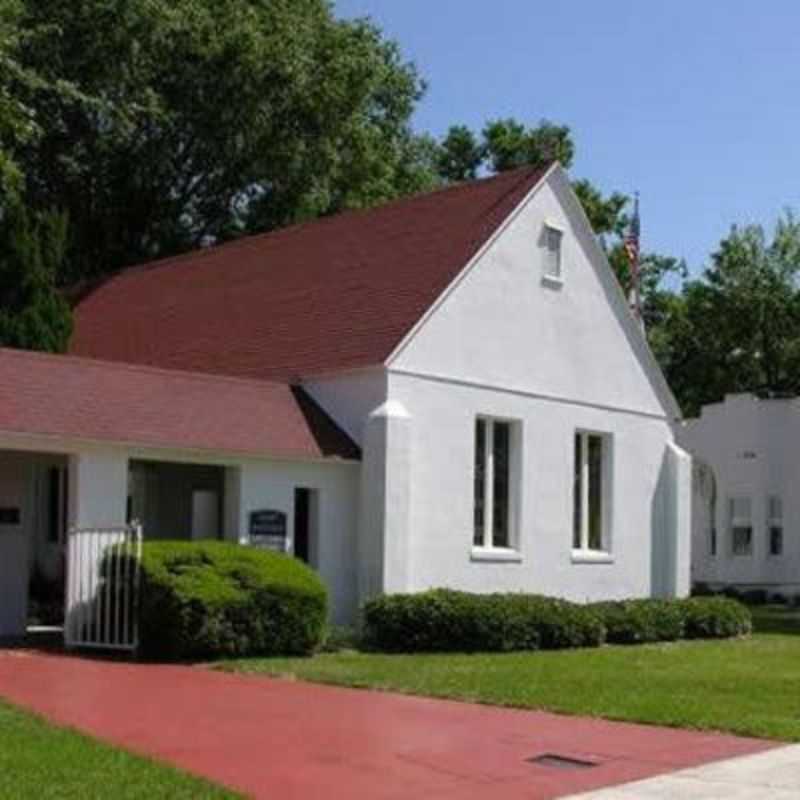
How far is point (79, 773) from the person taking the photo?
1024cm

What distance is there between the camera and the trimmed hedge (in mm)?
21312

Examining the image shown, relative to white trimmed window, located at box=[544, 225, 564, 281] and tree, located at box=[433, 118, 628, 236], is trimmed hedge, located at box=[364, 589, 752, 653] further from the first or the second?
tree, located at box=[433, 118, 628, 236]

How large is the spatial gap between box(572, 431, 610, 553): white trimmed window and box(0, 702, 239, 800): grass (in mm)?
16829

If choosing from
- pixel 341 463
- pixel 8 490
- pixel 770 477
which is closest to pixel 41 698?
pixel 8 490

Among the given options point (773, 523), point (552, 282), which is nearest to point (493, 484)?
point (552, 282)

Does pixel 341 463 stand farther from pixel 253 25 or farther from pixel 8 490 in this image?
pixel 253 25

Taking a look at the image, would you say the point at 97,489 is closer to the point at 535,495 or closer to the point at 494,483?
the point at 494,483

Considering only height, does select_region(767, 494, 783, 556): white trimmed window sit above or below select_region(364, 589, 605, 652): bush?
above

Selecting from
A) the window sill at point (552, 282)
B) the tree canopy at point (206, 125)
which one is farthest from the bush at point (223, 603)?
the tree canopy at point (206, 125)

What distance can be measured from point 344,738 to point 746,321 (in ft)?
138

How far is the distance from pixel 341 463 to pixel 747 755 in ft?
38.5

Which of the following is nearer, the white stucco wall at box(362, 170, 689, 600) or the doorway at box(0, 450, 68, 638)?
the doorway at box(0, 450, 68, 638)

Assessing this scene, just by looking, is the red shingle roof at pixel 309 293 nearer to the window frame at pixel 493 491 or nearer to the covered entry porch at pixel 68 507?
the covered entry porch at pixel 68 507

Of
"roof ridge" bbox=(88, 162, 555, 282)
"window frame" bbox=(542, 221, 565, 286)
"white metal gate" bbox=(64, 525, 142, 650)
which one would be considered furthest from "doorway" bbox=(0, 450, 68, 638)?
"window frame" bbox=(542, 221, 565, 286)
